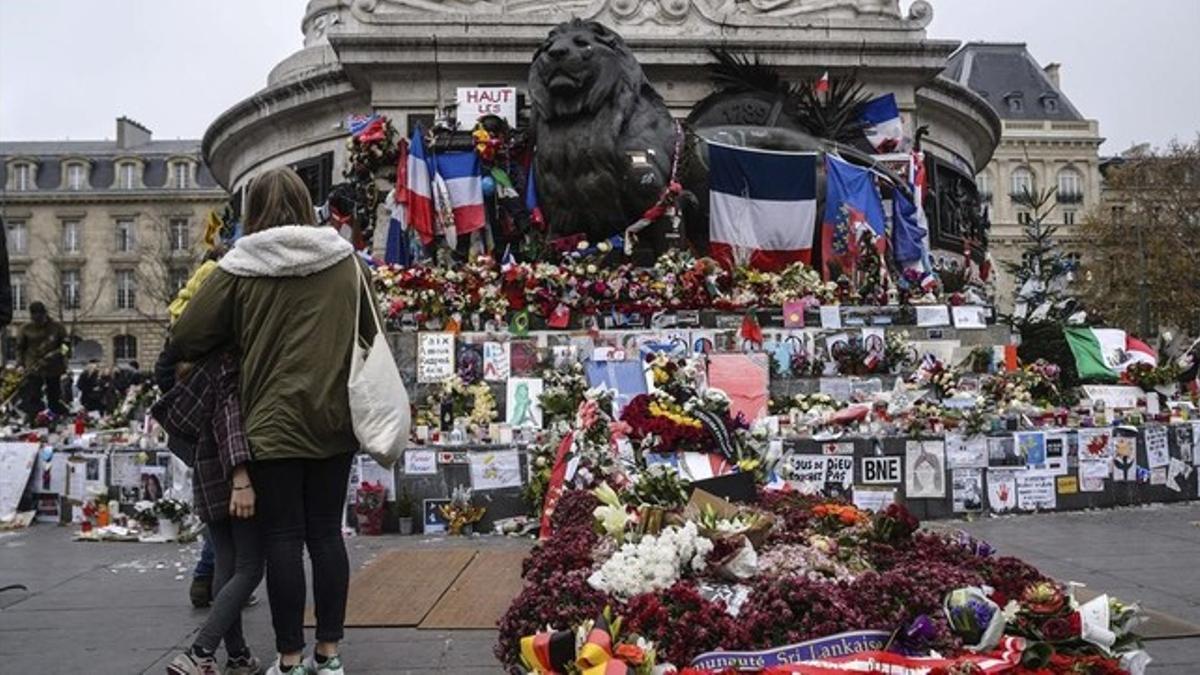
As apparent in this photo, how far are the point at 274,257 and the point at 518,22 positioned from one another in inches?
449

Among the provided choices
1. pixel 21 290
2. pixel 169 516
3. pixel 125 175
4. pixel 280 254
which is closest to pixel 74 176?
pixel 125 175

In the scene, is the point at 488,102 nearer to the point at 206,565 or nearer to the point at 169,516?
the point at 169,516

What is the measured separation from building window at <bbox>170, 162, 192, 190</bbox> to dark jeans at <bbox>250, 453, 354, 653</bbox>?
72.9 metres

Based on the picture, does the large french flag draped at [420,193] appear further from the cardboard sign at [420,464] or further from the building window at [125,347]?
the building window at [125,347]

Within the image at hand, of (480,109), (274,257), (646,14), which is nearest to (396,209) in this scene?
(480,109)

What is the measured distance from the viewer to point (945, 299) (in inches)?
547

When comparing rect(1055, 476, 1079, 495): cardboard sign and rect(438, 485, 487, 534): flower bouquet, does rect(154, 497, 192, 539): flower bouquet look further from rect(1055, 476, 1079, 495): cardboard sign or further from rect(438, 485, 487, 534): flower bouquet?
rect(1055, 476, 1079, 495): cardboard sign

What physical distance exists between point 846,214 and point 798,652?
1120 cm

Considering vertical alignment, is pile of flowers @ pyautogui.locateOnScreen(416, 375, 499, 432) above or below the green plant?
above

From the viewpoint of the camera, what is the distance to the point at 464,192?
1450 centimetres

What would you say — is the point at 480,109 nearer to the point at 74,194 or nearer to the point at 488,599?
the point at 488,599

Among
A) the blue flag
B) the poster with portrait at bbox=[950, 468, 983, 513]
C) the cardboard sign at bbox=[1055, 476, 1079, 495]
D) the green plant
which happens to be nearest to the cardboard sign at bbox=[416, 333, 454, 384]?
the green plant

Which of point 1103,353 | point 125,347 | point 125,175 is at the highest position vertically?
point 125,175

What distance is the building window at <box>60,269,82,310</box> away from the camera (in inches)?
2926
